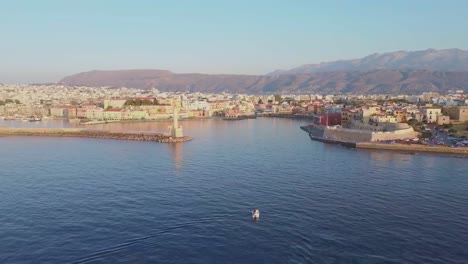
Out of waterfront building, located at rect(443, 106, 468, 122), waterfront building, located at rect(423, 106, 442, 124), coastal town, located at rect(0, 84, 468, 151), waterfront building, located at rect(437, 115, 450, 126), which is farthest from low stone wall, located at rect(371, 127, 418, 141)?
waterfront building, located at rect(443, 106, 468, 122)

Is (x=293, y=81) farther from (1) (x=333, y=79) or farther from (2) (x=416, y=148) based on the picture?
(2) (x=416, y=148)

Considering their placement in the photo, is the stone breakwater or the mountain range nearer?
the stone breakwater

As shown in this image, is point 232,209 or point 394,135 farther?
point 394,135

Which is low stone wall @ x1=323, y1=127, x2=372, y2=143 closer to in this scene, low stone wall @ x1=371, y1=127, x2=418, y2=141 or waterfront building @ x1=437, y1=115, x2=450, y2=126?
low stone wall @ x1=371, y1=127, x2=418, y2=141

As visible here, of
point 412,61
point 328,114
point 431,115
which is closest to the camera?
point 328,114

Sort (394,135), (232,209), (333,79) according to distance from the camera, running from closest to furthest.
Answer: (232,209)
(394,135)
(333,79)

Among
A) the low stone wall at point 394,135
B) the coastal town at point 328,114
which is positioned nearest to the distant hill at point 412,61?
the coastal town at point 328,114

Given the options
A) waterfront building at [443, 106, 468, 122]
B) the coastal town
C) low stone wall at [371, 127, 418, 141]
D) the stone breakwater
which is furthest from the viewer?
waterfront building at [443, 106, 468, 122]

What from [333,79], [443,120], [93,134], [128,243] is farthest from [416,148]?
[333,79]
